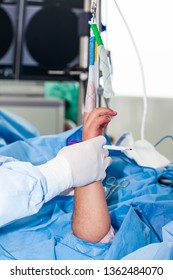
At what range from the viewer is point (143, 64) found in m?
1.69

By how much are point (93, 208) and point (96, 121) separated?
8.5 inches

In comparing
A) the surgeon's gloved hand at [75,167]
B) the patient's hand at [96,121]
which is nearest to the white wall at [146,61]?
the patient's hand at [96,121]

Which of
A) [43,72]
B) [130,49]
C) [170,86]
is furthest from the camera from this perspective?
[43,72]

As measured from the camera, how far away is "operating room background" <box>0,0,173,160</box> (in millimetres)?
1394

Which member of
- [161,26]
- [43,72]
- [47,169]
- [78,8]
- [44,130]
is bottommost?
[44,130]

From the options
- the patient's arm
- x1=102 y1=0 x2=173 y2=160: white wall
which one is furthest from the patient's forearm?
x1=102 y1=0 x2=173 y2=160: white wall

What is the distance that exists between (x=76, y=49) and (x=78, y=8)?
24 centimetres

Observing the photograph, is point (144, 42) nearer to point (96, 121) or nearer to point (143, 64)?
point (143, 64)

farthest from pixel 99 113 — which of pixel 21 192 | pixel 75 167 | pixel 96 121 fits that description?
pixel 21 192

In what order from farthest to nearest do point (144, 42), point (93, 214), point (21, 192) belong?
point (144, 42) → point (93, 214) → point (21, 192)

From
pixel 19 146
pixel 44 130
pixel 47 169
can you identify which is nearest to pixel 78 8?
pixel 44 130

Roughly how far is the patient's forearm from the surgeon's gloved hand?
4cm

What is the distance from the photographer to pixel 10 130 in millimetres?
1661
